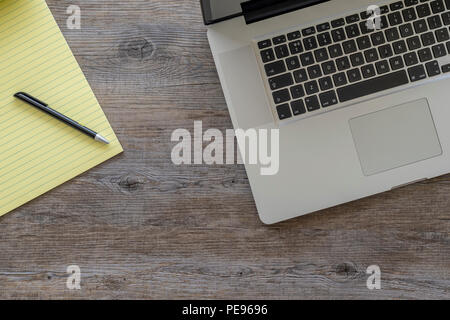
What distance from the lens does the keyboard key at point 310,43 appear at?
65cm

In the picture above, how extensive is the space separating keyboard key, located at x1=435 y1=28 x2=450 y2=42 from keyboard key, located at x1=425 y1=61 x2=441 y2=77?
37mm

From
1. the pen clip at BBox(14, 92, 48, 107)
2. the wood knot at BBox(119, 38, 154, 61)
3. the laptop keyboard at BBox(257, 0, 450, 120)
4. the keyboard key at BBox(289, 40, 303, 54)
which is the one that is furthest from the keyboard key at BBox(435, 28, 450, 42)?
the pen clip at BBox(14, 92, 48, 107)

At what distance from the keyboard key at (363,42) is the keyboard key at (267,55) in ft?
0.43

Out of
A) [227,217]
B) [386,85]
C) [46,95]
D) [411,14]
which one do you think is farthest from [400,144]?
[46,95]

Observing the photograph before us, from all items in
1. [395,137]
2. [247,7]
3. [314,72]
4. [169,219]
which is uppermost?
[247,7]

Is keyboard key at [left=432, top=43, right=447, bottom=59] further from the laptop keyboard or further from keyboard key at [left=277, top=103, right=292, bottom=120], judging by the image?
keyboard key at [left=277, top=103, right=292, bottom=120]

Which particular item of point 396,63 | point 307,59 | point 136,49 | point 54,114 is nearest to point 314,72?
point 307,59

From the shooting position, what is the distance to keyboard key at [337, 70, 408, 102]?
2.13ft

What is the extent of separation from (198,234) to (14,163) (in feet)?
1.06

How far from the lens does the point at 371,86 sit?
65 centimetres

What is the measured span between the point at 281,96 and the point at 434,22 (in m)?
0.26

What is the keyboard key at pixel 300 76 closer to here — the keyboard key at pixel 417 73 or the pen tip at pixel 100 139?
the keyboard key at pixel 417 73

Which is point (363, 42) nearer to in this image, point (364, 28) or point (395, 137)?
point (364, 28)

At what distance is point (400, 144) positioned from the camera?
0.67 metres
